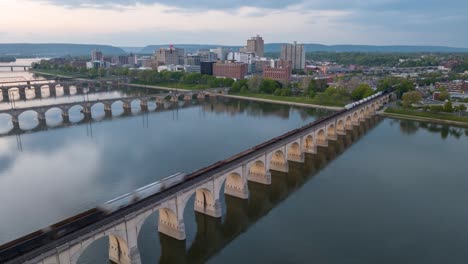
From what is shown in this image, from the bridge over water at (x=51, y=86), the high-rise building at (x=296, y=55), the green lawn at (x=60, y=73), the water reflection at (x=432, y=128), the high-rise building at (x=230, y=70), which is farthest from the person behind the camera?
the high-rise building at (x=296, y=55)

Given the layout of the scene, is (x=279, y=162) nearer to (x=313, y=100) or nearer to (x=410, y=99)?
(x=410, y=99)

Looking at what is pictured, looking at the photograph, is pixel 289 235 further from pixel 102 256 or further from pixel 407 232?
pixel 102 256

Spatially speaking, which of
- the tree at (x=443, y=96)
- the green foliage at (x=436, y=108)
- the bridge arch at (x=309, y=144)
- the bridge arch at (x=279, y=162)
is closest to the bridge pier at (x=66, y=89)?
the bridge arch at (x=309, y=144)

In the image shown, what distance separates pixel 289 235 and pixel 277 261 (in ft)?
12.8

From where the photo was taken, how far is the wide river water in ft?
88.7

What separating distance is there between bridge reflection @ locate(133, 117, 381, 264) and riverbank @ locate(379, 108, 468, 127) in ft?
129

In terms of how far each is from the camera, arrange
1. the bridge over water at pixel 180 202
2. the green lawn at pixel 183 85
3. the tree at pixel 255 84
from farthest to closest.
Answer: the green lawn at pixel 183 85
the tree at pixel 255 84
the bridge over water at pixel 180 202

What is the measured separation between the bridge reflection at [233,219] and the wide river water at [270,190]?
9cm

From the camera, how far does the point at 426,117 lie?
77625 millimetres

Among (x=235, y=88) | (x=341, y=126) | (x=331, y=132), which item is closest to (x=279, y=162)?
(x=331, y=132)

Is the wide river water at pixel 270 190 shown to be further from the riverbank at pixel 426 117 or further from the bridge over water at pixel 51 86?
the bridge over water at pixel 51 86

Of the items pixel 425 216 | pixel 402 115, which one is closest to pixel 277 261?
pixel 425 216

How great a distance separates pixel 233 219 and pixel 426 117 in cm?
6386

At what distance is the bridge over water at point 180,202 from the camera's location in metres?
19.4
